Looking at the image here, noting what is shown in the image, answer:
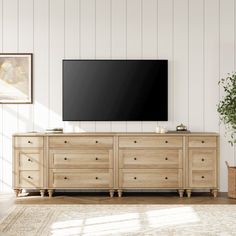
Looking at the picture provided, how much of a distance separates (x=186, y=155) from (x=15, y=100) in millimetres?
2370

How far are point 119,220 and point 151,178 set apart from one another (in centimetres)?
139

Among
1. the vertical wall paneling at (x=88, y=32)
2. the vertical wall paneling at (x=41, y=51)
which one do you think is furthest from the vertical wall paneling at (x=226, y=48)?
the vertical wall paneling at (x=41, y=51)

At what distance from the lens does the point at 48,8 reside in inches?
271

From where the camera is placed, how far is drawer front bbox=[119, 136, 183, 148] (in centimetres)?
642

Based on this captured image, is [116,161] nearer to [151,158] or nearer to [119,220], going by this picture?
[151,158]

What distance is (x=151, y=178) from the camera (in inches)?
253

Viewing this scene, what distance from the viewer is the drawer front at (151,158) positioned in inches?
253

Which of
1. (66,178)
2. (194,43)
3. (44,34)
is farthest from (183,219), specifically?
(44,34)

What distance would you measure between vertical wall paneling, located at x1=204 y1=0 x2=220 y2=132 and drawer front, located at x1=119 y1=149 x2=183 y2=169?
2.44 feet

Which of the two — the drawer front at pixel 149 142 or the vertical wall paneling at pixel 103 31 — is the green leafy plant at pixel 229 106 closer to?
the drawer front at pixel 149 142

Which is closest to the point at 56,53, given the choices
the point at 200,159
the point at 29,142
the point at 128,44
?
the point at 128,44

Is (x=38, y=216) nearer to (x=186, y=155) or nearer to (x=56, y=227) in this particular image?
(x=56, y=227)

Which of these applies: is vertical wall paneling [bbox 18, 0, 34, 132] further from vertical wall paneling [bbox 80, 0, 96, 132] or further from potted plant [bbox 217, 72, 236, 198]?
potted plant [bbox 217, 72, 236, 198]

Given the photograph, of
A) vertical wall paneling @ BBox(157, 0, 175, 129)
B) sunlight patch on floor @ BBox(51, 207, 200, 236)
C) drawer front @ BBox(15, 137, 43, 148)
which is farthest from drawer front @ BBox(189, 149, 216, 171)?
drawer front @ BBox(15, 137, 43, 148)
